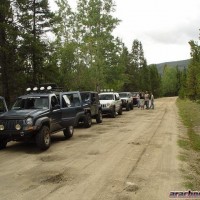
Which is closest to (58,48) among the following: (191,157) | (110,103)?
(110,103)

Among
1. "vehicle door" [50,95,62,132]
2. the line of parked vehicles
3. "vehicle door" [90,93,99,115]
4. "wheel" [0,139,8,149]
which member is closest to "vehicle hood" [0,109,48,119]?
the line of parked vehicles

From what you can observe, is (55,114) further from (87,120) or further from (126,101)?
(126,101)

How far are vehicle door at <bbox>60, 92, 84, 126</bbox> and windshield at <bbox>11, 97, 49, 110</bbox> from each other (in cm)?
120

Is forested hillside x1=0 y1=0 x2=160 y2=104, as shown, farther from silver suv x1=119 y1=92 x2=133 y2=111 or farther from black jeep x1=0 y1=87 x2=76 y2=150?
black jeep x1=0 y1=87 x2=76 y2=150

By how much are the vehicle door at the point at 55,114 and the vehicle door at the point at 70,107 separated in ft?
1.31

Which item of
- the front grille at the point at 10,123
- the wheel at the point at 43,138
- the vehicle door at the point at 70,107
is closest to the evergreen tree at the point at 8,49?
the vehicle door at the point at 70,107

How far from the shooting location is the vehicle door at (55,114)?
13.0 metres

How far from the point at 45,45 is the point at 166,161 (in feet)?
68.8

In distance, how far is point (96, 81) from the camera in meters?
39.3

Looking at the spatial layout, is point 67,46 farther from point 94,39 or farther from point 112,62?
point 112,62

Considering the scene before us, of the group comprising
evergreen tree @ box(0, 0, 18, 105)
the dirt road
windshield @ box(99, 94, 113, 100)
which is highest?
evergreen tree @ box(0, 0, 18, 105)

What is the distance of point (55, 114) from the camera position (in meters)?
13.3

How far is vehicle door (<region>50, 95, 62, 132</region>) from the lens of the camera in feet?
42.7

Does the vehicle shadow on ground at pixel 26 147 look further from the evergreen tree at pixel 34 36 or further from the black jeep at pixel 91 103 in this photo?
the evergreen tree at pixel 34 36
